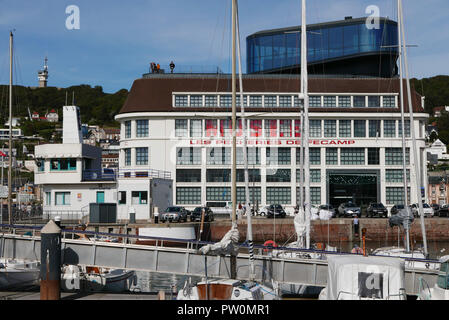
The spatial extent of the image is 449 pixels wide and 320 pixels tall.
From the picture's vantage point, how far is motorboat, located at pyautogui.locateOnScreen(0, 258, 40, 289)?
90.6ft

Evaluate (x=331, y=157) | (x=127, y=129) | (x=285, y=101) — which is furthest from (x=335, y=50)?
(x=127, y=129)

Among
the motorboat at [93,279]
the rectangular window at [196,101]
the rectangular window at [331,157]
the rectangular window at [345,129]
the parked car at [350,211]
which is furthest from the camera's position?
the rectangular window at [196,101]

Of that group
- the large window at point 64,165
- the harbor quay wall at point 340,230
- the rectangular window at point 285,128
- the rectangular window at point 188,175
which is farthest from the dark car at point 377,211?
the large window at point 64,165

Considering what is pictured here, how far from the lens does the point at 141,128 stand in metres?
68.7

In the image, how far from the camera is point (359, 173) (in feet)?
220

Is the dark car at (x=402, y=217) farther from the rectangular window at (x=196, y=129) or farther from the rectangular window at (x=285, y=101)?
the rectangular window at (x=196, y=129)

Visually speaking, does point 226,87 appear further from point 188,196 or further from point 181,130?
point 188,196

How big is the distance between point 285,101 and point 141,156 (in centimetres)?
1870

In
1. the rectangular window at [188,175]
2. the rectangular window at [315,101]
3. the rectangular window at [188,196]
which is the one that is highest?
the rectangular window at [315,101]

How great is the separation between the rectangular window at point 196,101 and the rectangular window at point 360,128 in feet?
62.0

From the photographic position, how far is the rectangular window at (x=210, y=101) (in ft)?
223

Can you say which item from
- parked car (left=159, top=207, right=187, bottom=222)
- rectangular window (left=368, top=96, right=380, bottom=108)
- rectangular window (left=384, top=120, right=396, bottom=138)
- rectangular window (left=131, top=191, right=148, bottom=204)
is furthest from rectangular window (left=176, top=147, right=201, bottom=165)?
rectangular window (left=384, top=120, right=396, bottom=138)
